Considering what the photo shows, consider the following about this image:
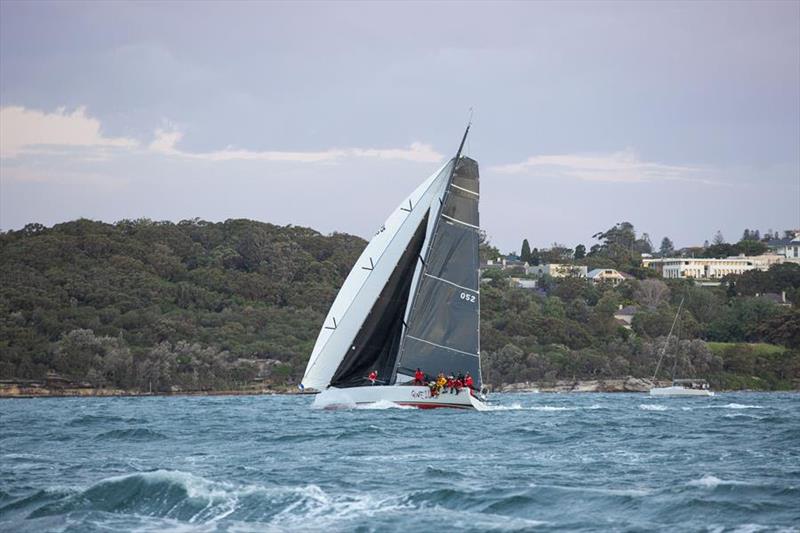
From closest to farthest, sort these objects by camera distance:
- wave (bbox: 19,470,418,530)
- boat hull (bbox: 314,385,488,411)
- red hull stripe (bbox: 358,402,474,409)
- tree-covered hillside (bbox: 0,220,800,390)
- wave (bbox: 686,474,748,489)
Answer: wave (bbox: 19,470,418,530), wave (bbox: 686,474,748,489), boat hull (bbox: 314,385,488,411), red hull stripe (bbox: 358,402,474,409), tree-covered hillside (bbox: 0,220,800,390)

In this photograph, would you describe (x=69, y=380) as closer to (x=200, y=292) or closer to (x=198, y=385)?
(x=198, y=385)

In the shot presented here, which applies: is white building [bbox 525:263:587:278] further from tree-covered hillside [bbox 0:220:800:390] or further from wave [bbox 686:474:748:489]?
wave [bbox 686:474:748:489]

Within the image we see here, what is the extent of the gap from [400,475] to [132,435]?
1274 centimetres

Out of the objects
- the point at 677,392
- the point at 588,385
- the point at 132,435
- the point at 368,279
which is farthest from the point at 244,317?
the point at 132,435

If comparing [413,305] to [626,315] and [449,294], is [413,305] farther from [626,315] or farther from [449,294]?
[626,315]

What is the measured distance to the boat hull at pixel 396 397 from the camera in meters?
46.2

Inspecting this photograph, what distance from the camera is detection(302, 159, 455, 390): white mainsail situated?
156 feet

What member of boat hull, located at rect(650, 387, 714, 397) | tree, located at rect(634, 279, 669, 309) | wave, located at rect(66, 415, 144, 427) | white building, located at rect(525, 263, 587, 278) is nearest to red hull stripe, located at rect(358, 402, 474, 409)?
wave, located at rect(66, 415, 144, 427)

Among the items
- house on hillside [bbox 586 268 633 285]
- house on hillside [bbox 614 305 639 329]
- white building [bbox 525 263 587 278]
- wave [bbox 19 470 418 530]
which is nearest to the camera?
wave [bbox 19 470 418 530]

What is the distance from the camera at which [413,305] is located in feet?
156

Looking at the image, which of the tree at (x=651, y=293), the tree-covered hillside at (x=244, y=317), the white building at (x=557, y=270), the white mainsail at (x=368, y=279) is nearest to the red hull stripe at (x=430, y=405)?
the white mainsail at (x=368, y=279)

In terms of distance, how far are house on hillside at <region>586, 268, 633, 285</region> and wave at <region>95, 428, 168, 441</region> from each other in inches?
5284

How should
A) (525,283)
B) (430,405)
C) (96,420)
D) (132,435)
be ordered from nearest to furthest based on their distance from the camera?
(132,435) < (96,420) < (430,405) < (525,283)

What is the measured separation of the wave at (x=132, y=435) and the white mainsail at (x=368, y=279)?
11045 millimetres
